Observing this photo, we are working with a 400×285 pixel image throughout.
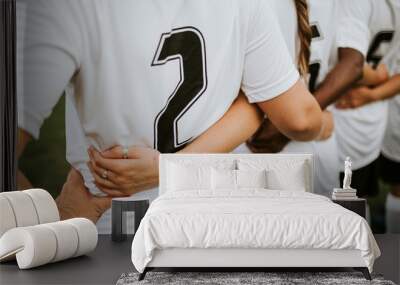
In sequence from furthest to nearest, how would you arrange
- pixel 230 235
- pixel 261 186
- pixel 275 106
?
pixel 275 106
pixel 261 186
pixel 230 235

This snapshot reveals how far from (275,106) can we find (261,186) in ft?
3.61

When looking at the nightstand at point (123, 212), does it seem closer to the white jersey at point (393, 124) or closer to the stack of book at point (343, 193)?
the stack of book at point (343, 193)

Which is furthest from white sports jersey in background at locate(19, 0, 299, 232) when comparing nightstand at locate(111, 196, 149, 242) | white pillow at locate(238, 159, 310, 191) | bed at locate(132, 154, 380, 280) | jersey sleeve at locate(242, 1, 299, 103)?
bed at locate(132, 154, 380, 280)

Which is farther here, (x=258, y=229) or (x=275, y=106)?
(x=275, y=106)

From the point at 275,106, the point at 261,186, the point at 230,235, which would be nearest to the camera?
the point at 230,235

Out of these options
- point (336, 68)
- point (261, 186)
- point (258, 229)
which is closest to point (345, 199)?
point (261, 186)

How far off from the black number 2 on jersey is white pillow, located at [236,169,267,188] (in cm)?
102

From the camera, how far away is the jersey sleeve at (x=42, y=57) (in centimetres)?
697

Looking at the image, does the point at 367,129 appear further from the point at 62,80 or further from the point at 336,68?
the point at 62,80

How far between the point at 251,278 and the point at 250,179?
167cm

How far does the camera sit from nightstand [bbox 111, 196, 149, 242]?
6.39 meters

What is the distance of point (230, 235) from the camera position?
14.7 feet

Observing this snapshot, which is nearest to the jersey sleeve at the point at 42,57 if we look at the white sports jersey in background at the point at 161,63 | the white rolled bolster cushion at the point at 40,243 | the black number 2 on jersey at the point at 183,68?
the white sports jersey in background at the point at 161,63

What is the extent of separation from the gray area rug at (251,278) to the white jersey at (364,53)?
7.84ft
